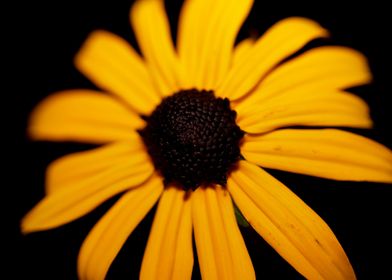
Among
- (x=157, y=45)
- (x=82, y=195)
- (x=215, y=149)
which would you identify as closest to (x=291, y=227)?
(x=215, y=149)

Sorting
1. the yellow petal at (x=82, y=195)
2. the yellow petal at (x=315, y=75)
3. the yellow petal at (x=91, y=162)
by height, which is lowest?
the yellow petal at (x=82, y=195)

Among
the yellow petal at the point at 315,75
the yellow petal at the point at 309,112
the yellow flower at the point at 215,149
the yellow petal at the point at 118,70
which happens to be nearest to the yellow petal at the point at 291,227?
the yellow flower at the point at 215,149

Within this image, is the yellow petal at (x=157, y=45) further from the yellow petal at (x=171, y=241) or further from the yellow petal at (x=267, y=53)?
the yellow petal at (x=171, y=241)

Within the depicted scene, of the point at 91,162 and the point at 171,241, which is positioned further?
the point at 91,162

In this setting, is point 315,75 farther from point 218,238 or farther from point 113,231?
point 113,231

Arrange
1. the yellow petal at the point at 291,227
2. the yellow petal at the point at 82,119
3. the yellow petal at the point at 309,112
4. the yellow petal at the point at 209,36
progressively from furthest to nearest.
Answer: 1. the yellow petal at the point at 82,119
2. the yellow petal at the point at 209,36
3. the yellow petal at the point at 309,112
4. the yellow petal at the point at 291,227

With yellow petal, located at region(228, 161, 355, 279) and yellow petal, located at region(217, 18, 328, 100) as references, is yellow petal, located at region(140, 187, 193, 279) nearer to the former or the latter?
yellow petal, located at region(228, 161, 355, 279)

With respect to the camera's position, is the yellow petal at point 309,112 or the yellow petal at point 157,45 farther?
the yellow petal at point 157,45
